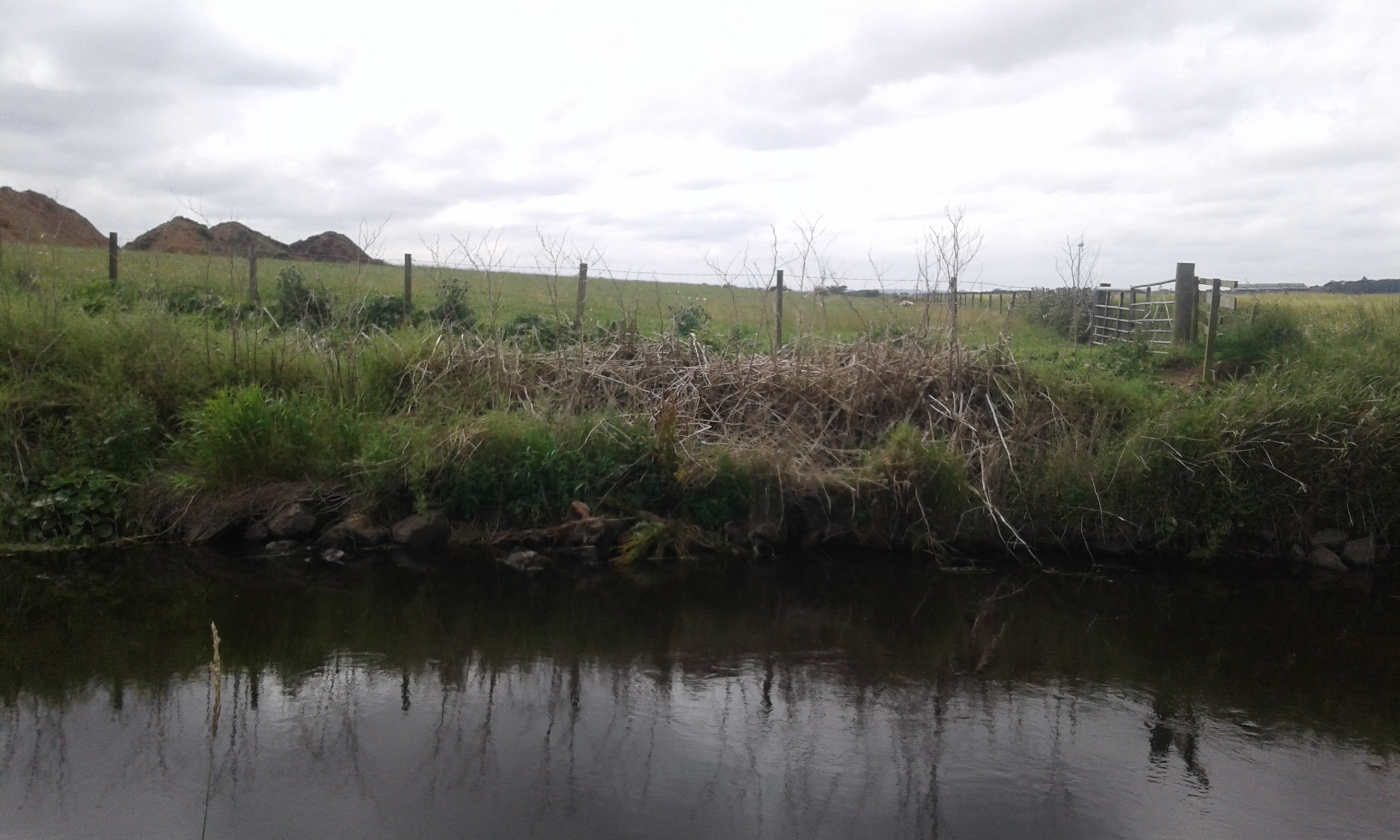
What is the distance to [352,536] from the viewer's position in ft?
32.6

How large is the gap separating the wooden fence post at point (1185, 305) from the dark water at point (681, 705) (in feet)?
20.4

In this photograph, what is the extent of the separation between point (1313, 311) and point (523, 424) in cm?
1182

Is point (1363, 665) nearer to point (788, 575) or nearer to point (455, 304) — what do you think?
point (788, 575)

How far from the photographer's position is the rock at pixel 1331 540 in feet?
33.7

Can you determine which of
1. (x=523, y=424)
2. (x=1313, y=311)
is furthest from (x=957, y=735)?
(x=1313, y=311)

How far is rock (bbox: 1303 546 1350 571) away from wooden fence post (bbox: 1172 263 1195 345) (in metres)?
5.14

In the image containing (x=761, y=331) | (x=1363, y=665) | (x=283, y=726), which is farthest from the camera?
(x=761, y=331)

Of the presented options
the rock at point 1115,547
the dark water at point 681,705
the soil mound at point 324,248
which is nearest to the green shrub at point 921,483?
the dark water at point 681,705

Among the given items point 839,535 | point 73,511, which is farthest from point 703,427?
point 73,511

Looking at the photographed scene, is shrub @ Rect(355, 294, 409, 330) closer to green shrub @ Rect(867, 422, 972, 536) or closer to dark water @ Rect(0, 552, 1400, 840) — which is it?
dark water @ Rect(0, 552, 1400, 840)

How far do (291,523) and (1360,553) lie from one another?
430 inches

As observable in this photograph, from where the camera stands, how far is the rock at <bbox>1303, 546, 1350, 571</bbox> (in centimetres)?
1012

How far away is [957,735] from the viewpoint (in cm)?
612

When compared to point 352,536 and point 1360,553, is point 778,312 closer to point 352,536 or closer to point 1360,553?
point 352,536
